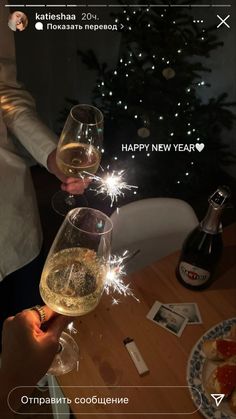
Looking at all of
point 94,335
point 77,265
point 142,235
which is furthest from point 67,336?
point 142,235

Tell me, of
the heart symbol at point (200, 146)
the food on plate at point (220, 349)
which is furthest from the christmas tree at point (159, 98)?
the food on plate at point (220, 349)

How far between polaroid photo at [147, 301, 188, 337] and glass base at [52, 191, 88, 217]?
821 mm

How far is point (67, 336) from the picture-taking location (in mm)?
883

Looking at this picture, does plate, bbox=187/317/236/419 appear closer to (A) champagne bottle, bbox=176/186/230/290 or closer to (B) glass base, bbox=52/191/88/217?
(A) champagne bottle, bbox=176/186/230/290

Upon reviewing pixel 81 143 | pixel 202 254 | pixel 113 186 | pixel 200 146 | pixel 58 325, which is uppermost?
pixel 81 143

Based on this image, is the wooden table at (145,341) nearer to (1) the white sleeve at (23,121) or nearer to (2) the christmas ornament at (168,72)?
(1) the white sleeve at (23,121)

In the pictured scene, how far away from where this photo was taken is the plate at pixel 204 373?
80 cm

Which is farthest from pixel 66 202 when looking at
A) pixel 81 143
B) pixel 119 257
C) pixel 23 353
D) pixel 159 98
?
pixel 23 353

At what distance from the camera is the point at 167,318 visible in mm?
926

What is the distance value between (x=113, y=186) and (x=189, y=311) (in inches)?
42.2

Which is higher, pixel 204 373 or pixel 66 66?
pixel 66 66

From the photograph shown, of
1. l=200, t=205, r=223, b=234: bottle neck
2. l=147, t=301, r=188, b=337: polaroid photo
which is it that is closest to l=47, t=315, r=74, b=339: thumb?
l=147, t=301, r=188, b=337: polaroid photo

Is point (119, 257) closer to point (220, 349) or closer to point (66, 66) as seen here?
point (220, 349)

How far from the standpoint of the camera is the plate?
0.80m
